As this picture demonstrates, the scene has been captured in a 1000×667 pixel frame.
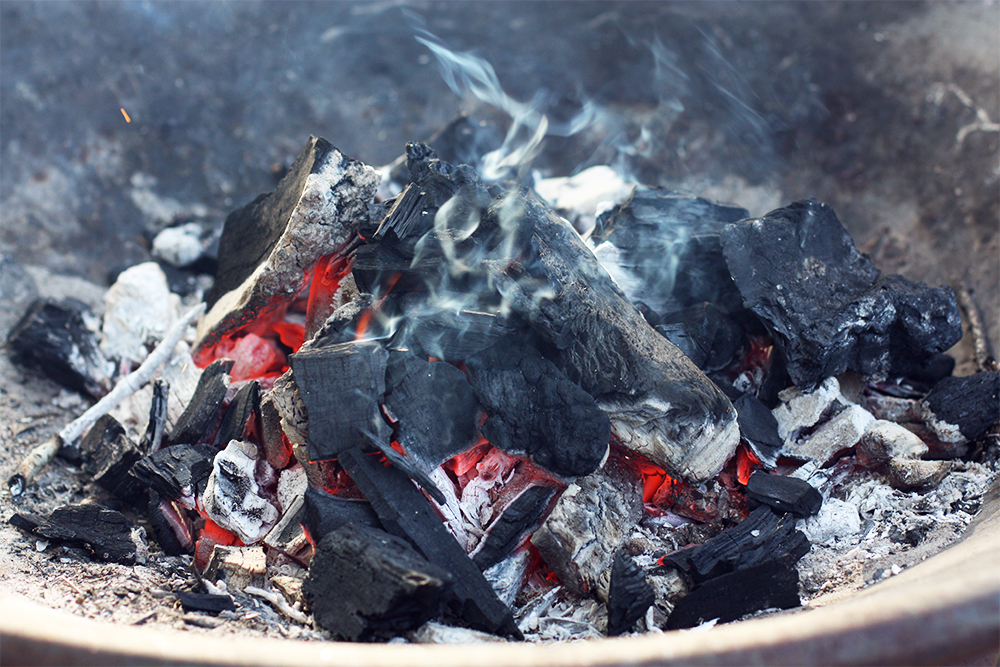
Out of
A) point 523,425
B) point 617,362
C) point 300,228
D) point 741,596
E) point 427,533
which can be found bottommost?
point 741,596

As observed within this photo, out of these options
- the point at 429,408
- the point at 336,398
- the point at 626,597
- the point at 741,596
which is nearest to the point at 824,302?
the point at 741,596

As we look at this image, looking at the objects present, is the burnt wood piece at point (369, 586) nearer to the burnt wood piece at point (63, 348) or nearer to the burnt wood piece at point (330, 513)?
the burnt wood piece at point (330, 513)

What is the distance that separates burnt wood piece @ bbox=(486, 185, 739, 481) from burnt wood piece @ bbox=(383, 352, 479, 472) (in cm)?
40

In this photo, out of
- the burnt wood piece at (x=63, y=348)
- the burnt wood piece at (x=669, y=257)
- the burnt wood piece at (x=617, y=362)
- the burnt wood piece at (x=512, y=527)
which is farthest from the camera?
the burnt wood piece at (x=63, y=348)

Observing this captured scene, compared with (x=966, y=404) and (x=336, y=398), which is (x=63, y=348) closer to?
(x=336, y=398)

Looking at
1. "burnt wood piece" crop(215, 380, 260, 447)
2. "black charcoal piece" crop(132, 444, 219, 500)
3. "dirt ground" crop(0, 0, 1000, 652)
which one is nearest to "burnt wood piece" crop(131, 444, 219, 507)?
"black charcoal piece" crop(132, 444, 219, 500)

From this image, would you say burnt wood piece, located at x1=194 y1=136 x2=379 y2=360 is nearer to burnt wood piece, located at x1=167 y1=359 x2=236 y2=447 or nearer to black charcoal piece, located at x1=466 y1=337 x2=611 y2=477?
burnt wood piece, located at x1=167 y1=359 x2=236 y2=447

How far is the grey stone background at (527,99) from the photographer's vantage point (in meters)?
4.08

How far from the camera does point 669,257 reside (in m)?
3.03

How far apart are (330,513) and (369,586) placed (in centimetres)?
38

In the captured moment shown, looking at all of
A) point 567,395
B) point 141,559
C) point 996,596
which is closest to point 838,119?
point 567,395

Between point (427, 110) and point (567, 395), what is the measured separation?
139 inches

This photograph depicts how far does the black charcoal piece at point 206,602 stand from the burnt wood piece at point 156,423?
104 centimetres

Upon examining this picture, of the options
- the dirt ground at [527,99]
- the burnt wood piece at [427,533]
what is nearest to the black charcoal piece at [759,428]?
the burnt wood piece at [427,533]
